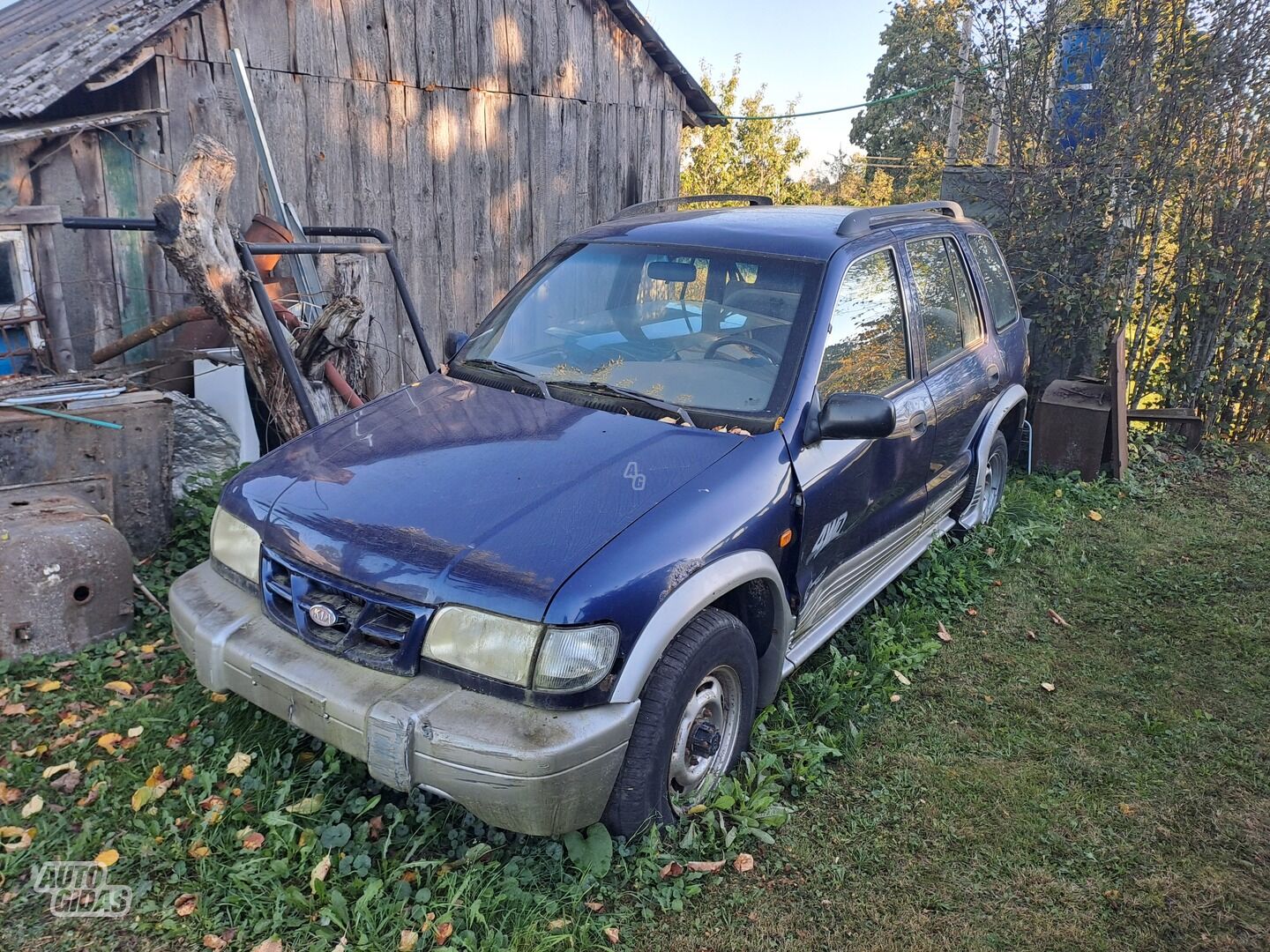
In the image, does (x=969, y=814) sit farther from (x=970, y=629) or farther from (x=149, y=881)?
(x=149, y=881)

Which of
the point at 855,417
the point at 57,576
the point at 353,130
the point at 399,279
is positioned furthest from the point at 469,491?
the point at 353,130

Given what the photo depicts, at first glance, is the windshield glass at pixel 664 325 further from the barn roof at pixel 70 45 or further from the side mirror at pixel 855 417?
the barn roof at pixel 70 45

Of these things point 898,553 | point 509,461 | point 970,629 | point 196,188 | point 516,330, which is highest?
point 196,188

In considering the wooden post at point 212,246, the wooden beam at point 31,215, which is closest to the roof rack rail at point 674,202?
the wooden post at point 212,246

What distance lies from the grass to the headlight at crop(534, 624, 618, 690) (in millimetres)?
604

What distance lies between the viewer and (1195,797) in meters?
3.41

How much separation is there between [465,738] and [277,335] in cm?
285

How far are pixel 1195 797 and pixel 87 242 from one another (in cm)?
636

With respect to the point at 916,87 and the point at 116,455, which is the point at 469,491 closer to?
the point at 116,455

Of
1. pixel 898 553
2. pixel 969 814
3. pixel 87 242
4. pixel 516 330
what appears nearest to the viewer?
pixel 969 814

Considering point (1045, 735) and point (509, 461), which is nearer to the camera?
point (509, 461)

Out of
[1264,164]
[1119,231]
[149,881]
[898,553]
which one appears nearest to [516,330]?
[898,553]

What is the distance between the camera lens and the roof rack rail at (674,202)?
4.92 metres

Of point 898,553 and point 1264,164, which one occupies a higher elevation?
point 1264,164
